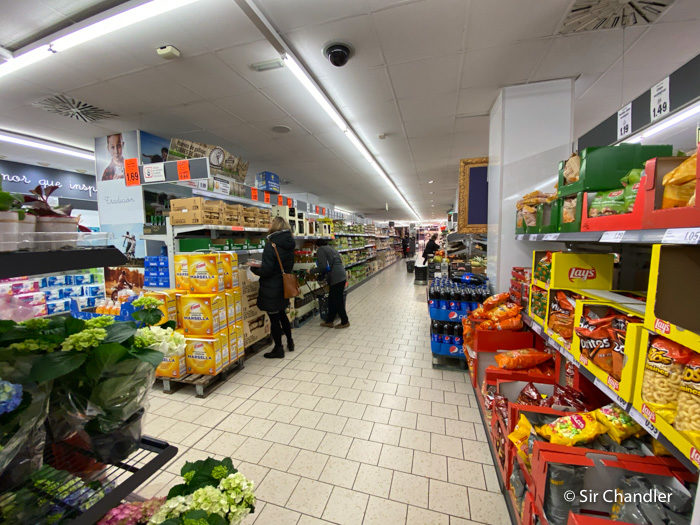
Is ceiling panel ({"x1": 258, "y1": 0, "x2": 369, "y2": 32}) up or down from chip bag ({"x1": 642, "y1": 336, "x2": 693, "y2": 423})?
up

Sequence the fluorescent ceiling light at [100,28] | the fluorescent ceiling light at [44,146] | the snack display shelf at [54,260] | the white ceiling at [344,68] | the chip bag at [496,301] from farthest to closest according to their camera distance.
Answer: the fluorescent ceiling light at [44,146] < the chip bag at [496,301] < the white ceiling at [344,68] < the fluorescent ceiling light at [100,28] < the snack display shelf at [54,260]

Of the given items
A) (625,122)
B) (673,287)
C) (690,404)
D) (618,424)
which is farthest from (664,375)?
(625,122)

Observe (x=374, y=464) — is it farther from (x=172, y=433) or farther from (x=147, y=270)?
(x=147, y=270)

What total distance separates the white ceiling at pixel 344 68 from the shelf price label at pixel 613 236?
2.13 metres

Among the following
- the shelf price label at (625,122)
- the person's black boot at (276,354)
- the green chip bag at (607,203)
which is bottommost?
the person's black boot at (276,354)

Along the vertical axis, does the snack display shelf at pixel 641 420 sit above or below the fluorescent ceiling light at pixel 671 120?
below

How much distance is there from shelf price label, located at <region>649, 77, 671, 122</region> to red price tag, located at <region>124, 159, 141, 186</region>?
6637 millimetres

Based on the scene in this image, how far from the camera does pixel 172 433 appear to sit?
7.73 ft

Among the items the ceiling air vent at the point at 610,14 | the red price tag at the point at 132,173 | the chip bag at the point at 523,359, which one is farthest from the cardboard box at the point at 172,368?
the ceiling air vent at the point at 610,14

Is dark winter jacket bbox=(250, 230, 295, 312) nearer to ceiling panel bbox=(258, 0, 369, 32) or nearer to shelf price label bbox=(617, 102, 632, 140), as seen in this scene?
ceiling panel bbox=(258, 0, 369, 32)

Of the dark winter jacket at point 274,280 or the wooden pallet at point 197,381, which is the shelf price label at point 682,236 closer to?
the dark winter jacket at point 274,280

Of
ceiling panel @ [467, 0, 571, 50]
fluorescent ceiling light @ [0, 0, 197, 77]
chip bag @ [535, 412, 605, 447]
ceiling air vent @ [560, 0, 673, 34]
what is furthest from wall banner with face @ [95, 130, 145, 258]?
ceiling air vent @ [560, 0, 673, 34]

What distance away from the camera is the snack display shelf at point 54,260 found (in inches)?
25.1

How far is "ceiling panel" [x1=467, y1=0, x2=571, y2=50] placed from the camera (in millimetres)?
2232
